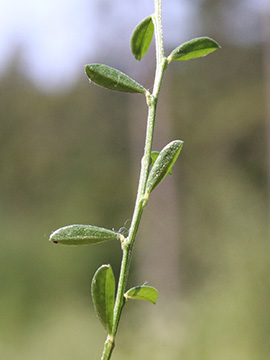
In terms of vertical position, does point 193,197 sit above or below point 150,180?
below

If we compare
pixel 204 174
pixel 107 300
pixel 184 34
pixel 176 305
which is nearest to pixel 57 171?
pixel 204 174

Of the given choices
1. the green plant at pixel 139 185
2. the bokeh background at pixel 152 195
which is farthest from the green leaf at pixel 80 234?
the bokeh background at pixel 152 195

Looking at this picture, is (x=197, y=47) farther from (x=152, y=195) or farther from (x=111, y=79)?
(x=152, y=195)

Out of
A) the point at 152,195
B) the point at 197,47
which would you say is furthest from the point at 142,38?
the point at 152,195

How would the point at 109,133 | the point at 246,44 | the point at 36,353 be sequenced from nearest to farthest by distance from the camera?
the point at 36,353, the point at 246,44, the point at 109,133

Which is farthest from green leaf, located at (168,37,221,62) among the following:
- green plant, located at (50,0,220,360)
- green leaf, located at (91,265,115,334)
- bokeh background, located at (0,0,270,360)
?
bokeh background, located at (0,0,270,360)

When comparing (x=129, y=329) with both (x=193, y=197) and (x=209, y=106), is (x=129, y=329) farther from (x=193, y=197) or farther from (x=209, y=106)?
(x=209, y=106)
